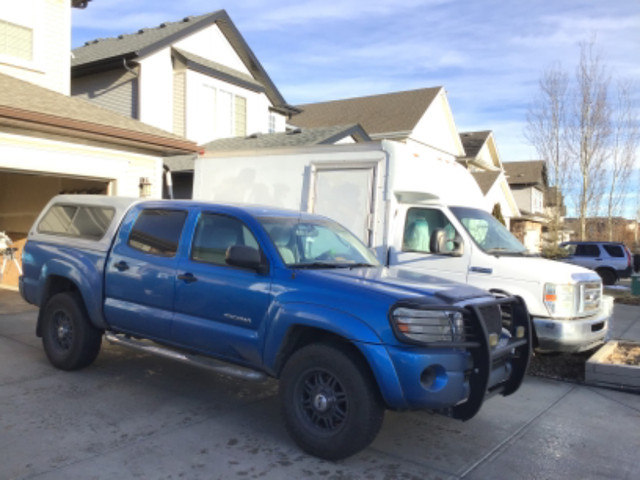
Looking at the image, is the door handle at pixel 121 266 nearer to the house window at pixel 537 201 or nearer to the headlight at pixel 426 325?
the headlight at pixel 426 325

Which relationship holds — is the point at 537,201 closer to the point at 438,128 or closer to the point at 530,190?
the point at 530,190

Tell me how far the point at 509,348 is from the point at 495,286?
2683mm

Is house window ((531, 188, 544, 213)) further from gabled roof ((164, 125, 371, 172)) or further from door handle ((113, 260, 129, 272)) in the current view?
door handle ((113, 260, 129, 272))

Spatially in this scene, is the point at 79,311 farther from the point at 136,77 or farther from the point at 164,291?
the point at 136,77

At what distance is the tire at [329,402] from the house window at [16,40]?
423 inches

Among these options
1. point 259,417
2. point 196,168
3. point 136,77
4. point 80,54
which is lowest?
point 259,417

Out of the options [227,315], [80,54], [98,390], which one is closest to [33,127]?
[98,390]

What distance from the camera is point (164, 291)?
5352mm

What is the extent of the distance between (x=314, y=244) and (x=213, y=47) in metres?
15.5

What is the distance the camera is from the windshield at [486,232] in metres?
7.65

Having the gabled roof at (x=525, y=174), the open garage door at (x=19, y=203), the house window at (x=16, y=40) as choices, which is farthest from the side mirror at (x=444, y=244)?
the gabled roof at (x=525, y=174)

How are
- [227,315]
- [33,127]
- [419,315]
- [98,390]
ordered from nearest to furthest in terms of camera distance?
[419,315] < [227,315] < [98,390] < [33,127]

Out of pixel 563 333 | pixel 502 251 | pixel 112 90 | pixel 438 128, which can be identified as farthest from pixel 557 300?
pixel 438 128

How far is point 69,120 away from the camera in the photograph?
9.61 metres
